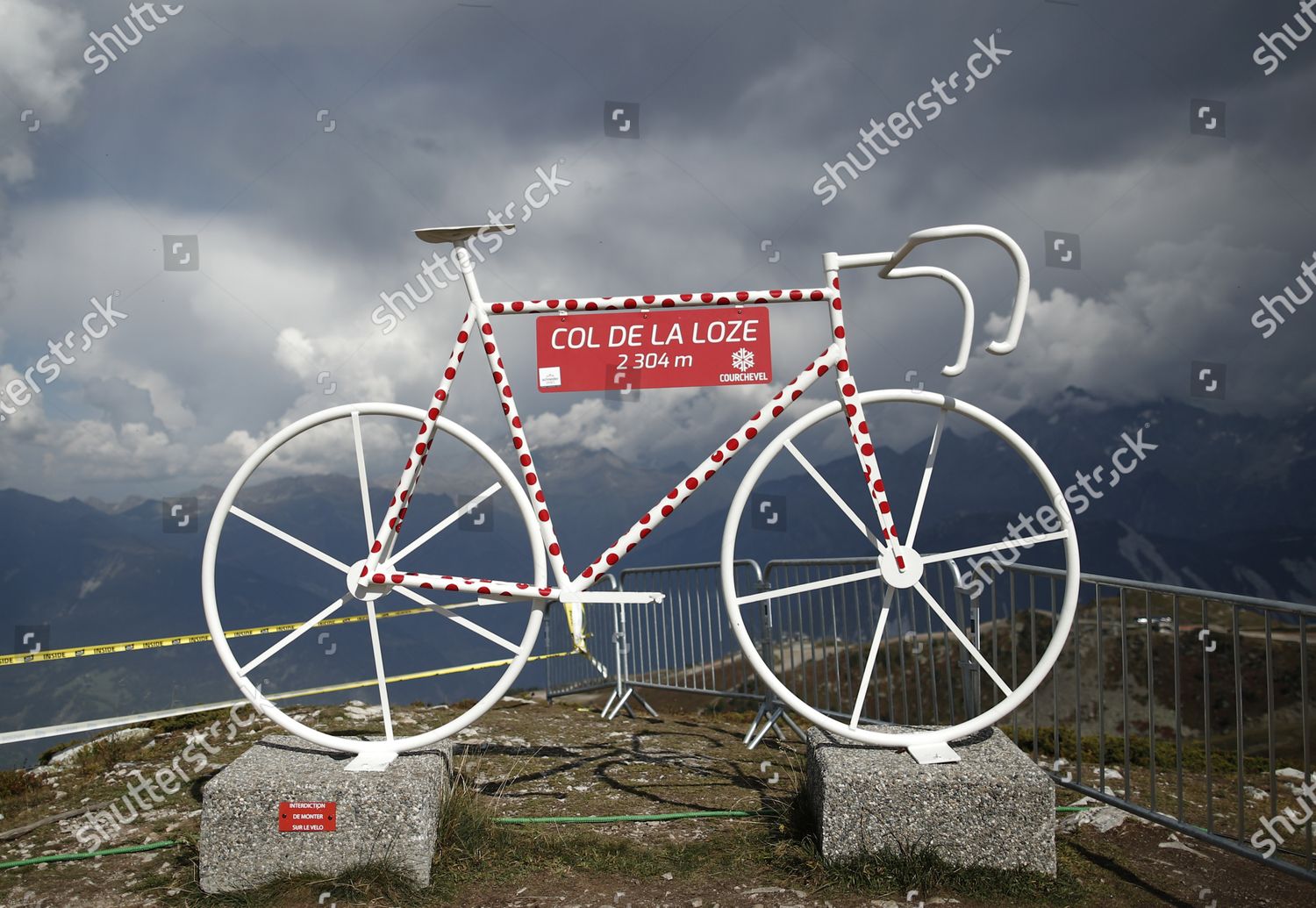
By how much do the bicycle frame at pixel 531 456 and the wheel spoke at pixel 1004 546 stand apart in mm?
237

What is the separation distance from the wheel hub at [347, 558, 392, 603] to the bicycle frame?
16 mm

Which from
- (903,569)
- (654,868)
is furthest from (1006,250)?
(654,868)

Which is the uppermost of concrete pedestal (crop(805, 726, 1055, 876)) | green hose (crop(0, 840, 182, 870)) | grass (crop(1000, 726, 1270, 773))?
concrete pedestal (crop(805, 726, 1055, 876))

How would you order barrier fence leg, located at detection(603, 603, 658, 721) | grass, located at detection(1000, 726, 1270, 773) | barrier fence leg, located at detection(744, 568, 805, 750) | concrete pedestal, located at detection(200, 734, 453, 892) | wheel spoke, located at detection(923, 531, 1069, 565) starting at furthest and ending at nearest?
1. barrier fence leg, located at detection(603, 603, 658, 721)
2. grass, located at detection(1000, 726, 1270, 773)
3. barrier fence leg, located at detection(744, 568, 805, 750)
4. wheel spoke, located at detection(923, 531, 1069, 565)
5. concrete pedestal, located at detection(200, 734, 453, 892)

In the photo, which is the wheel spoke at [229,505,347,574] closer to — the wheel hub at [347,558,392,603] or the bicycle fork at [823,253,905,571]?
the wheel hub at [347,558,392,603]

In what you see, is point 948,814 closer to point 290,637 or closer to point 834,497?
point 834,497

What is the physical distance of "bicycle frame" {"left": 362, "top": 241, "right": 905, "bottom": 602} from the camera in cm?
431

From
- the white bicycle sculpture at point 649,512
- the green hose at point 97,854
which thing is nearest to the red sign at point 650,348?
the white bicycle sculpture at point 649,512

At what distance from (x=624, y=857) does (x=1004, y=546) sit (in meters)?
2.37

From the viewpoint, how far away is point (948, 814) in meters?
3.91

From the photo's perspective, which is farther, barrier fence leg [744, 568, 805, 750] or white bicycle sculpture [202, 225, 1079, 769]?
→ barrier fence leg [744, 568, 805, 750]

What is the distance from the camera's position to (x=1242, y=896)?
13.1 feet

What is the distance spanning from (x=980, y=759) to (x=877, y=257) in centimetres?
247

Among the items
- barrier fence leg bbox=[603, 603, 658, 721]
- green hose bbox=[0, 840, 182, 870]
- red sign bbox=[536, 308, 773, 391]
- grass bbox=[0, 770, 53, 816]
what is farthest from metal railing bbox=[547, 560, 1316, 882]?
grass bbox=[0, 770, 53, 816]
